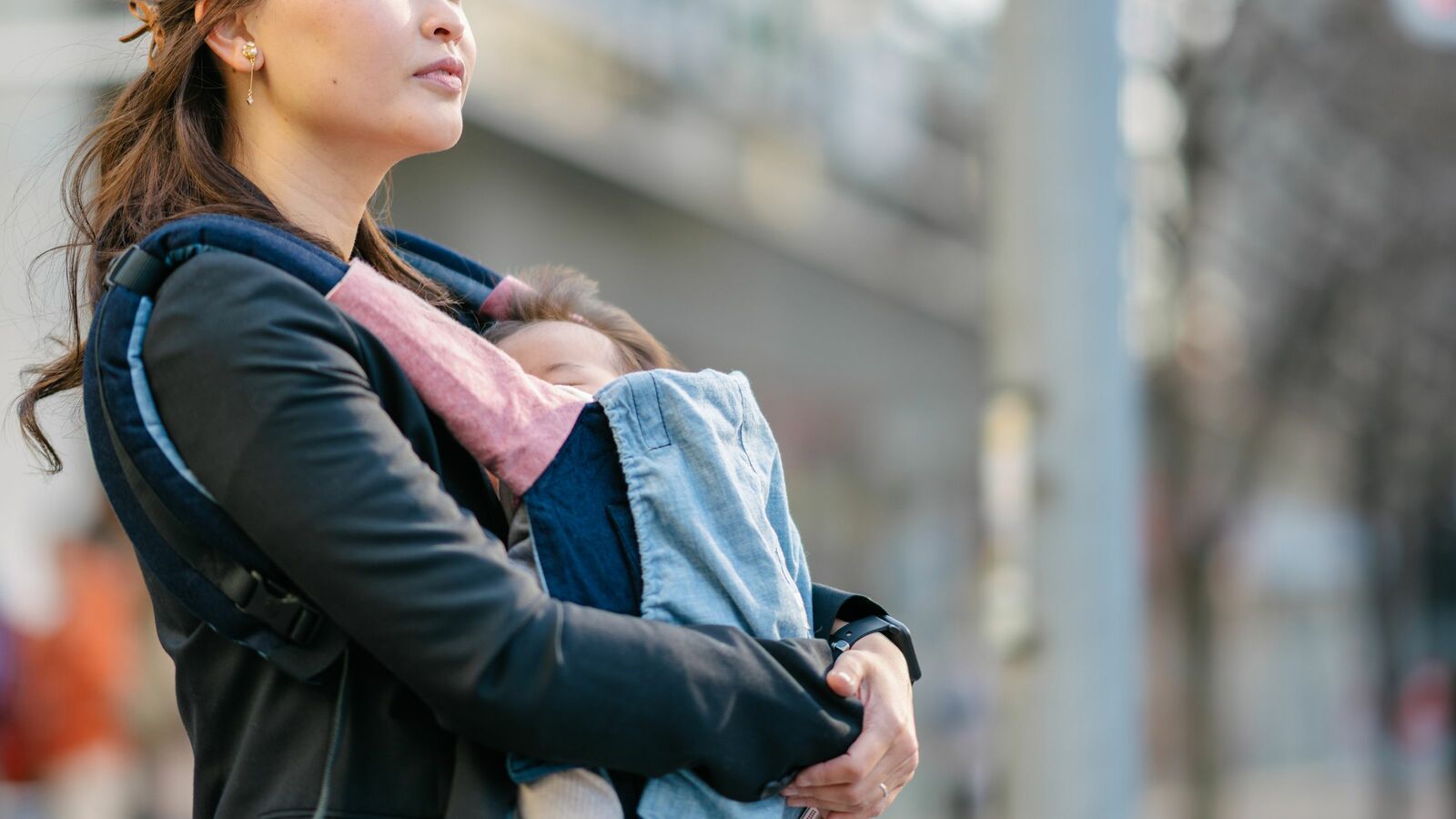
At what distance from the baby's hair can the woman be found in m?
0.31

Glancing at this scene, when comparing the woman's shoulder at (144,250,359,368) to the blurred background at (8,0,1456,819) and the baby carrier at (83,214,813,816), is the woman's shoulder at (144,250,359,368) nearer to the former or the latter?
the baby carrier at (83,214,813,816)

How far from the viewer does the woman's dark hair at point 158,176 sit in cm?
194

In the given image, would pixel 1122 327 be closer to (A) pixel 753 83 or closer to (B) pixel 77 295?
(B) pixel 77 295

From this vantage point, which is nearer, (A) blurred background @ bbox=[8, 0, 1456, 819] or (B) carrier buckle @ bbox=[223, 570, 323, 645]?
(B) carrier buckle @ bbox=[223, 570, 323, 645]

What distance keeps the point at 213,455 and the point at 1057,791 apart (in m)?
2.70

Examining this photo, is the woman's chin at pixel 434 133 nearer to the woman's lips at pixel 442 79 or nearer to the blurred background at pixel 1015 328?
the woman's lips at pixel 442 79

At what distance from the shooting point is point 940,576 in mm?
15531

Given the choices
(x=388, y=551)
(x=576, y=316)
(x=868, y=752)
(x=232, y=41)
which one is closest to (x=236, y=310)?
(x=388, y=551)

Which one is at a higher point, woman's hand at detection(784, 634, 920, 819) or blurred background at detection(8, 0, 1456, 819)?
woman's hand at detection(784, 634, 920, 819)

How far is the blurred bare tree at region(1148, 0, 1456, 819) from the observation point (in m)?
7.78

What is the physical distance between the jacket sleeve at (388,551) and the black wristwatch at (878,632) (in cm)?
28

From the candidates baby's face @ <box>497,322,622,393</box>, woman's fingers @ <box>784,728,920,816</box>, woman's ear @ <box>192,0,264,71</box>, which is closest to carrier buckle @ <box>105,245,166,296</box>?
woman's ear @ <box>192,0,264,71</box>

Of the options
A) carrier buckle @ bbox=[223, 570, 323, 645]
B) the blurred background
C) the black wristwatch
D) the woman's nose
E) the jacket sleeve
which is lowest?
the blurred background

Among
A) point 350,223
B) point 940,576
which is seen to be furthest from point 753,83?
point 350,223
